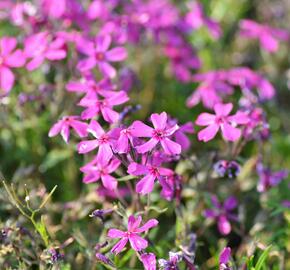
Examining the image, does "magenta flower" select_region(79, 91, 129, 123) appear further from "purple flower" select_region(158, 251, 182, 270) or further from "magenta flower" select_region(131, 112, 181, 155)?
"purple flower" select_region(158, 251, 182, 270)

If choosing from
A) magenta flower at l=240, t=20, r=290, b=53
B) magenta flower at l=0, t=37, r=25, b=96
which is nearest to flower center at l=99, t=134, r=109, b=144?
magenta flower at l=0, t=37, r=25, b=96

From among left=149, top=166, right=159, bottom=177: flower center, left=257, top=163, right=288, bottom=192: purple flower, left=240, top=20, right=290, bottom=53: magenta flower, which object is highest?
left=149, top=166, right=159, bottom=177: flower center

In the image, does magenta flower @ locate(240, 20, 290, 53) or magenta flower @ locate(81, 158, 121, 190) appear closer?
→ magenta flower @ locate(81, 158, 121, 190)

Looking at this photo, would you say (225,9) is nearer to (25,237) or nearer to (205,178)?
(205,178)

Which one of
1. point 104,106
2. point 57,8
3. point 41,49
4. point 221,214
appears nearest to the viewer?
point 104,106

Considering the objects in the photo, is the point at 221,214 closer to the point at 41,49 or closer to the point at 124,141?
the point at 124,141

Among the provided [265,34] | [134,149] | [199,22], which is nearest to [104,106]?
[134,149]

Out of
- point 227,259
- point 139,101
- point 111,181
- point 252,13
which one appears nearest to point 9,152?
point 139,101
